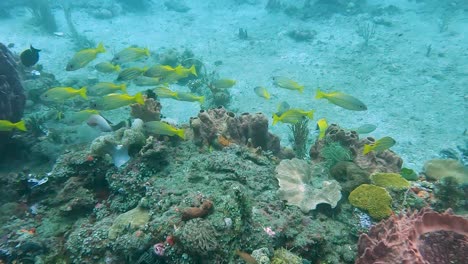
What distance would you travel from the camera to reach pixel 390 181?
4.69 meters

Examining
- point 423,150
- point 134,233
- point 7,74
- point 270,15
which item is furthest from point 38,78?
point 270,15

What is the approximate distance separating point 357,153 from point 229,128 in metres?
2.58

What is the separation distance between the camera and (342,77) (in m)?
13.8

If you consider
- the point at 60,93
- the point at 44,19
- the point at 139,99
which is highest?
the point at 139,99

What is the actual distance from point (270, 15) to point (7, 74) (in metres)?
18.9

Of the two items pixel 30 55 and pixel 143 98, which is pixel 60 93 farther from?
pixel 30 55

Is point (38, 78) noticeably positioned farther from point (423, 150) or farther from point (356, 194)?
point (423, 150)

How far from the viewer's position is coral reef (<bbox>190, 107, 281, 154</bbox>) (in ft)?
18.1

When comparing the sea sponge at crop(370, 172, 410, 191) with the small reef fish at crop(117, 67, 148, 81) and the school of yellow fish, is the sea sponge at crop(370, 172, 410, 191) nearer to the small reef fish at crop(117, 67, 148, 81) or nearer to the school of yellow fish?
the school of yellow fish

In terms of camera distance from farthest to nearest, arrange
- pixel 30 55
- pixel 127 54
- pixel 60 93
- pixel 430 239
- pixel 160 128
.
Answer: pixel 30 55
pixel 127 54
pixel 60 93
pixel 160 128
pixel 430 239

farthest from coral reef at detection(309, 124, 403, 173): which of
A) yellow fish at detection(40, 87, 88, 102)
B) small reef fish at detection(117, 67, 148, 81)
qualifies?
yellow fish at detection(40, 87, 88, 102)

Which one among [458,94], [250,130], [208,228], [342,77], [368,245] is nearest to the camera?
[208,228]

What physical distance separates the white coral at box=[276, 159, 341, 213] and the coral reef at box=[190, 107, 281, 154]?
1084 mm

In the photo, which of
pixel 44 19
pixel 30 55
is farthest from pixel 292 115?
pixel 44 19
